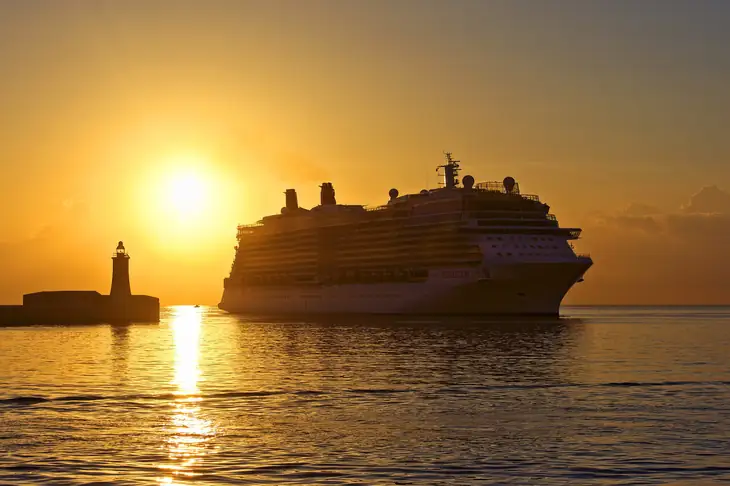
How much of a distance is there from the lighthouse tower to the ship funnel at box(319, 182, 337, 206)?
122ft

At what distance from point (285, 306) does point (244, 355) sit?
281ft

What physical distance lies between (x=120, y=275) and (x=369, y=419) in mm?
101270

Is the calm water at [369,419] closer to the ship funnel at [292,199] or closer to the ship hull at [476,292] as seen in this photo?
the ship hull at [476,292]

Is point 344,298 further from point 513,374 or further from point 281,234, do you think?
point 513,374

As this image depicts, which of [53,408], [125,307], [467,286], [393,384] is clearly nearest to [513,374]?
[393,384]

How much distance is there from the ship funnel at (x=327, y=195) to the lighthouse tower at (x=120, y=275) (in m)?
37.3

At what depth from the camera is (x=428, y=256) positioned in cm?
11406

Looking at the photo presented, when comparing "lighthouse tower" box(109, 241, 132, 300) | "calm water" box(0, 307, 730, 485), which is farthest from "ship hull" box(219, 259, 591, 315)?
"calm water" box(0, 307, 730, 485)

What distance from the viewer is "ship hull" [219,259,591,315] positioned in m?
104

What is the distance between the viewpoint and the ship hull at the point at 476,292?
104m

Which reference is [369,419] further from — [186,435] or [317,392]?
[317,392]

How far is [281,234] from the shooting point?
152 m

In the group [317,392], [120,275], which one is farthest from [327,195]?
[317,392]

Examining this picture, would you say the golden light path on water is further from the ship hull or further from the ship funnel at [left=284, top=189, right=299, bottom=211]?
the ship funnel at [left=284, top=189, right=299, bottom=211]
